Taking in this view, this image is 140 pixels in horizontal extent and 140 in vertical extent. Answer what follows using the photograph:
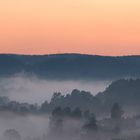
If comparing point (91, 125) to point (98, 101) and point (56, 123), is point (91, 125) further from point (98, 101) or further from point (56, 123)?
point (98, 101)

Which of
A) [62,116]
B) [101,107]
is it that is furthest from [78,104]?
[62,116]

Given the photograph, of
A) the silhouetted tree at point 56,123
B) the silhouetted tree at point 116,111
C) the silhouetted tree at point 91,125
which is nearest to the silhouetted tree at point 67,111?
the silhouetted tree at point 56,123

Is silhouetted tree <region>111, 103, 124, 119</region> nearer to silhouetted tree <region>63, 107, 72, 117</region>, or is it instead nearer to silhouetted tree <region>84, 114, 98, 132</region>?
silhouetted tree <region>84, 114, 98, 132</region>

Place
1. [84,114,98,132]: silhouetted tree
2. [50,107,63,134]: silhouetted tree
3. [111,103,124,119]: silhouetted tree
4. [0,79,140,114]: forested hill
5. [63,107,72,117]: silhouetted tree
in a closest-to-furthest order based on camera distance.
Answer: [84,114,98,132]: silhouetted tree → [50,107,63,134]: silhouetted tree → [111,103,124,119]: silhouetted tree → [63,107,72,117]: silhouetted tree → [0,79,140,114]: forested hill

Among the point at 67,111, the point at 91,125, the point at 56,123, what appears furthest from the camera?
the point at 67,111

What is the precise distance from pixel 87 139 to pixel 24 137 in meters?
13.3

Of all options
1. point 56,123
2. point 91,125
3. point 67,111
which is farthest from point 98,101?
point 91,125

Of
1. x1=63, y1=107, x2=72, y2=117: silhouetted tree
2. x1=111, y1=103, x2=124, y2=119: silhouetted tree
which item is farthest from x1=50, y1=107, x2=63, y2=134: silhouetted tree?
x1=111, y1=103, x2=124, y2=119: silhouetted tree

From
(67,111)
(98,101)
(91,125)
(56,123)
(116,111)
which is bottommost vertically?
(91,125)

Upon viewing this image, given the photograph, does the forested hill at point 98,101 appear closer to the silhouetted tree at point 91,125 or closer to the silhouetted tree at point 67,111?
the silhouetted tree at point 67,111

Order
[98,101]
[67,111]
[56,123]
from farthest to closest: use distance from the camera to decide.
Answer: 1. [98,101]
2. [67,111]
3. [56,123]

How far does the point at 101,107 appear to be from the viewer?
164 metres

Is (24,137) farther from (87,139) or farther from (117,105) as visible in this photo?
(117,105)

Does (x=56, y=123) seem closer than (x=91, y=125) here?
No
